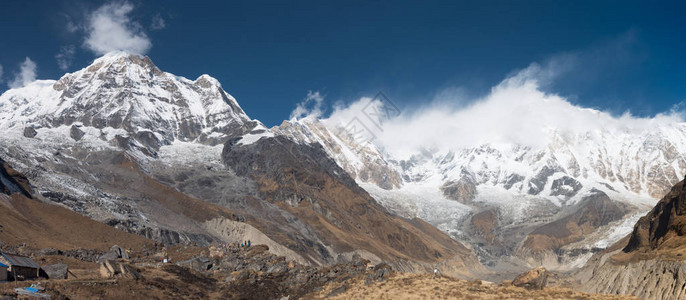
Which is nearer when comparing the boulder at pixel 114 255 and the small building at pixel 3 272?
the small building at pixel 3 272

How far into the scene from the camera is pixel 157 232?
116m

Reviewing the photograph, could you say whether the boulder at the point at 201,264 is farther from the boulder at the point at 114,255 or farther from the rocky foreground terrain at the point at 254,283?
the boulder at the point at 114,255

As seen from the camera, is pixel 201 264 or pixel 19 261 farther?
pixel 201 264

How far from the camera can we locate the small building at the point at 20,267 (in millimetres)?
35500

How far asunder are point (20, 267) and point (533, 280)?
1410 inches

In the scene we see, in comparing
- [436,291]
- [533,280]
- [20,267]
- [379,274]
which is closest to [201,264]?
[20,267]

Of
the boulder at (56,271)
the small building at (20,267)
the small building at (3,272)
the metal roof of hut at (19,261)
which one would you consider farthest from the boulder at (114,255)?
the small building at (3,272)

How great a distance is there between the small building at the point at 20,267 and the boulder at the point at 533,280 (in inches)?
1365

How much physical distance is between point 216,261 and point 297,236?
101529mm

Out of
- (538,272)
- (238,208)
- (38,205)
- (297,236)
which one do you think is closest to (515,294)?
(538,272)

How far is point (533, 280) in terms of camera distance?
32.5 metres

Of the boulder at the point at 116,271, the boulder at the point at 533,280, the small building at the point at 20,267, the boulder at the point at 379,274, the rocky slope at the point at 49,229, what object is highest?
the rocky slope at the point at 49,229

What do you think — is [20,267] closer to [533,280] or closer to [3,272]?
[3,272]

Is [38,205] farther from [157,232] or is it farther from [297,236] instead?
[297,236]
